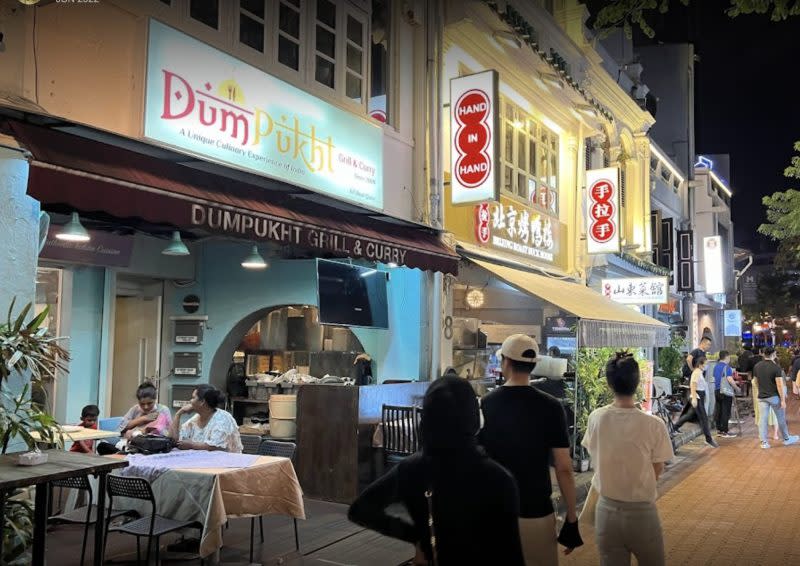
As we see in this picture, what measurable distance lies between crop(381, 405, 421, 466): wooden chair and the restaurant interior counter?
197 millimetres

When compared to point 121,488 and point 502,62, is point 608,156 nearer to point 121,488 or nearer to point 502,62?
point 502,62

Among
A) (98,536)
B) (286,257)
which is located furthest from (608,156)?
(98,536)

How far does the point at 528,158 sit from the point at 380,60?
4764mm

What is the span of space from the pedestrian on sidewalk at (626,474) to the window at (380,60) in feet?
23.3

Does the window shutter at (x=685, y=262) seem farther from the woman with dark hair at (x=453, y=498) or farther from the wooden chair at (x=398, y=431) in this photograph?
the woman with dark hair at (x=453, y=498)

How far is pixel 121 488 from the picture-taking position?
18.8 ft

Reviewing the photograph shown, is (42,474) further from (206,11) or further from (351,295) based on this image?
(351,295)

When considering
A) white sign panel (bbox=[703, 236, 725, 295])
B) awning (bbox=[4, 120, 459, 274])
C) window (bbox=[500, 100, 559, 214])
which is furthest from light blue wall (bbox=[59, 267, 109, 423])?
white sign panel (bbox=[703, 236, 725, 295])

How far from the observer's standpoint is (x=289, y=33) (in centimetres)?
897

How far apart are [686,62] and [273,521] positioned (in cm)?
3082

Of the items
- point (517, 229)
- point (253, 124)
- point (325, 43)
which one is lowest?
point (517, 229)

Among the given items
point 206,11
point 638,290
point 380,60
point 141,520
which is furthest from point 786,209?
point 141,520

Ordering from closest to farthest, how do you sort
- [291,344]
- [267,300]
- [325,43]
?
[325,43] → [267,300] → [291,344]

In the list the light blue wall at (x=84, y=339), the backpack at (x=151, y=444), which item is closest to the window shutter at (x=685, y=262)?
the light blue wall at (x=84, y=339)
